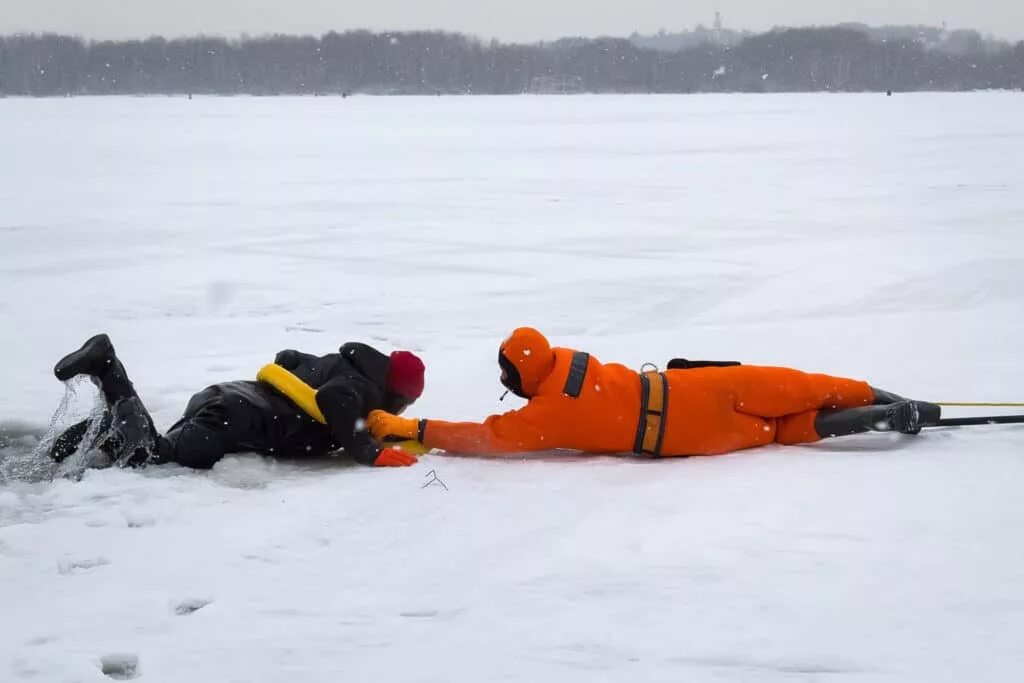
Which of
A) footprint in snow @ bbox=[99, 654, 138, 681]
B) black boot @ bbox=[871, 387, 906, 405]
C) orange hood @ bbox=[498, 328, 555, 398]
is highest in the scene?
orange hood @ bbox=[498, 328, 555, 398]

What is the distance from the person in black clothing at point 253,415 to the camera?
4219 mm

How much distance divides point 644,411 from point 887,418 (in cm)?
97

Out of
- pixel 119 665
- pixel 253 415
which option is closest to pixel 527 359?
pixel 253 415

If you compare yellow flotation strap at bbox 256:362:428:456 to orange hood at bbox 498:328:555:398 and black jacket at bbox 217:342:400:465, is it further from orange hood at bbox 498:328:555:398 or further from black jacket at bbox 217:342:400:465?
orange hood at bbox 498:328:555:398

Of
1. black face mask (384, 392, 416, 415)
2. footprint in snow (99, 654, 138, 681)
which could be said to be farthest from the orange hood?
footprint in snow (99, 654, 138, 681)

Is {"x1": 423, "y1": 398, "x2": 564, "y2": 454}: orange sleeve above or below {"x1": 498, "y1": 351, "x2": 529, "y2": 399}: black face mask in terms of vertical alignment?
below

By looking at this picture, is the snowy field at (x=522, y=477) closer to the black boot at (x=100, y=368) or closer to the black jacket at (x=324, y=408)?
the black jacket at (x=324, y=408)

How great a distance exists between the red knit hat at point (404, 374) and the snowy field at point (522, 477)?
30cm

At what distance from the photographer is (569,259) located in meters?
10.1

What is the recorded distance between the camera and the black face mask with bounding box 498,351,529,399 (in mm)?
4297

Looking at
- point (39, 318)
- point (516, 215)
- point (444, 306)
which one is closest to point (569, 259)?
point (444, 306)

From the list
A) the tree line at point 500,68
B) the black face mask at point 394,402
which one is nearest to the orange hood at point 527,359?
the black face mask at point 394,402

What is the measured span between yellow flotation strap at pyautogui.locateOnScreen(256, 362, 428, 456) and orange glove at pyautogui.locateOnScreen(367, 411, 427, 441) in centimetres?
6

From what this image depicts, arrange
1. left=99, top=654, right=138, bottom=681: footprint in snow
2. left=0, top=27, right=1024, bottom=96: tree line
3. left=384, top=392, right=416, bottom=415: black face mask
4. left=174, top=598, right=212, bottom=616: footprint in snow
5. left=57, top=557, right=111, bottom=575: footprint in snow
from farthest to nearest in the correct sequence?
1. left=0, top=27, right=1024, bottom=96: tree line
2. left=384, top=392, right=416, bottom=415: black face mask
3. left=57, top=557, right=111, bottom=575: footprint in snow
4. left=174, top=598, right=212, bottom=616: footprint in snow
5. left=99, top=654, right=138, bottom=681: footprint in snow
